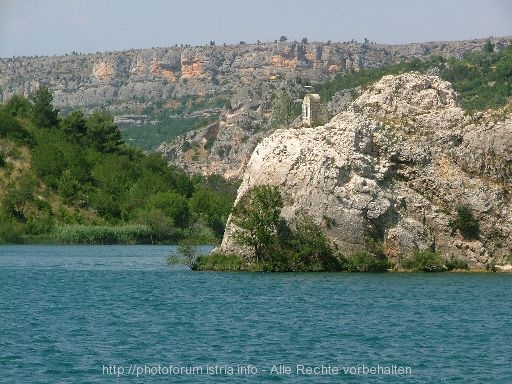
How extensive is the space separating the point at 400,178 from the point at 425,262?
4.06 m

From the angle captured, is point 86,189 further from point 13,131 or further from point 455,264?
point 455,264

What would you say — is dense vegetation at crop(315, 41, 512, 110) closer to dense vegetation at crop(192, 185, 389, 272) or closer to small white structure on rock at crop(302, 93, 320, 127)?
small white structure on rock at crop(302, 93, 320, 127)

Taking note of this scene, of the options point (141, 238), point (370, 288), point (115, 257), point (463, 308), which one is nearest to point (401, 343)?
point (463, 308)

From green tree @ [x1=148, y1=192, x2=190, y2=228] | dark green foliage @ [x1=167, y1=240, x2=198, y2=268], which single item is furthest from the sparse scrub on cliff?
green tree @ [x1=148, y1=192, x2=190, y2=228]

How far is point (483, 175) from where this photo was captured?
54.7 meters

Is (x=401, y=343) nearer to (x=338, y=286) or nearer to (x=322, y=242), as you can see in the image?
(x=338, y=286)

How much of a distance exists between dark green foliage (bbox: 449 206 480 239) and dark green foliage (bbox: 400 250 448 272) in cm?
144

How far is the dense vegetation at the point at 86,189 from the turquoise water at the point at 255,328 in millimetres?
42785

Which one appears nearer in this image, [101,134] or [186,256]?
[186,256]

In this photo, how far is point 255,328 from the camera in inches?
1441

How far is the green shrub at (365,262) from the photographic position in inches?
2071

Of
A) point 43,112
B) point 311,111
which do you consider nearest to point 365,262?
point 311,111

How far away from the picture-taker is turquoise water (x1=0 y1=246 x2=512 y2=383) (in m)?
29.3

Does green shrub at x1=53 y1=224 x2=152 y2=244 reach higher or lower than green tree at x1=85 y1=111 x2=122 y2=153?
lower
